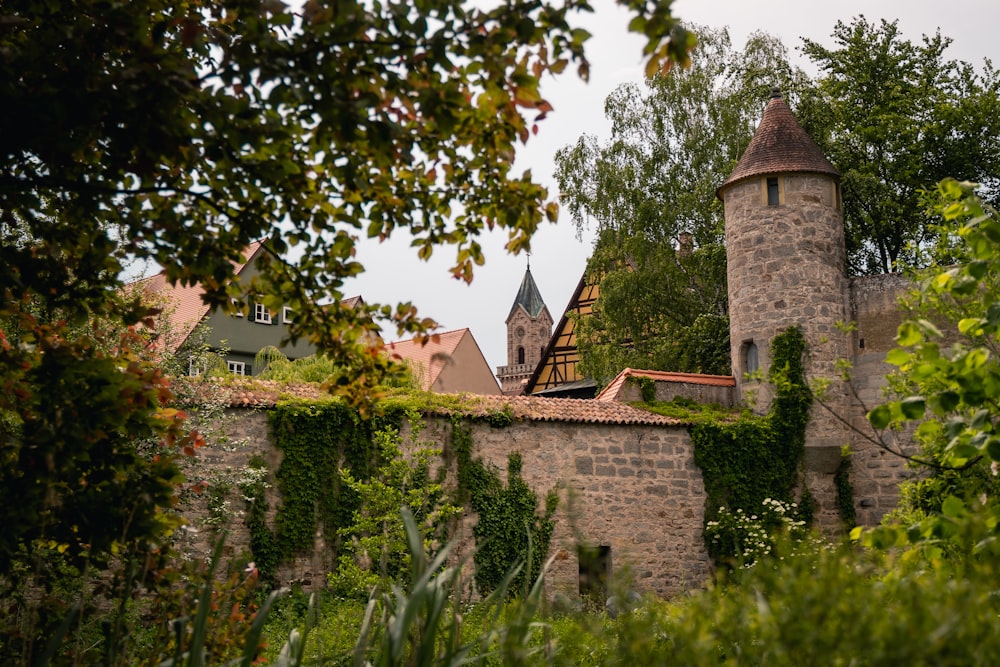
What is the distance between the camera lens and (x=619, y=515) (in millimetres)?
13672

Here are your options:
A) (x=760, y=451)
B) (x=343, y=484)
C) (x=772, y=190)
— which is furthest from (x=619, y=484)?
(x=772, y=190)

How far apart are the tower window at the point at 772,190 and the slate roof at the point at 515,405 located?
3.82 m

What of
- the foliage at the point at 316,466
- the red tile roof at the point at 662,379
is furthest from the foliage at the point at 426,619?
the red tile roof at the point at 662,379

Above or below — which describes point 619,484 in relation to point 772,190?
below

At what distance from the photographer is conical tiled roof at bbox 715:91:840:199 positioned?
50.2ft

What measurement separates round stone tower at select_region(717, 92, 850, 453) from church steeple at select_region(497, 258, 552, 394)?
32.9m

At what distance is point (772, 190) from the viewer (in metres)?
15.4

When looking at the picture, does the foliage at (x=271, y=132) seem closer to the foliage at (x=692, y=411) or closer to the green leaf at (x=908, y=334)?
the green leaf at (x=908, y=334)

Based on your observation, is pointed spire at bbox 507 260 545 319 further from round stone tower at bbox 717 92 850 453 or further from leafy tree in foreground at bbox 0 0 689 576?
leafy tree in foreground at bbox 0 0 689 576

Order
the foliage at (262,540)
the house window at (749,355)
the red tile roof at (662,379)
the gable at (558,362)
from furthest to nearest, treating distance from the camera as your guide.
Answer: the gable at (558,362) → the house window at (749,355) → the red tile roof at (662,379) → the foliage at (262,540)

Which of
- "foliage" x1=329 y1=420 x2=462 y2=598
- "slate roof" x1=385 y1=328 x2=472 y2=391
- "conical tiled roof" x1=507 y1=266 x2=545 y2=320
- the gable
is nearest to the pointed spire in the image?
"conical tiled roof" x1=507 y1=266 x2=545 y2=320

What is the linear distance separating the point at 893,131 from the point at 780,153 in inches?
206

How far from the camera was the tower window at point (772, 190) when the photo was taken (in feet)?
50.2

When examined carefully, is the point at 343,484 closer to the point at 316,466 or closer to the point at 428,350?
the point at 316,466
